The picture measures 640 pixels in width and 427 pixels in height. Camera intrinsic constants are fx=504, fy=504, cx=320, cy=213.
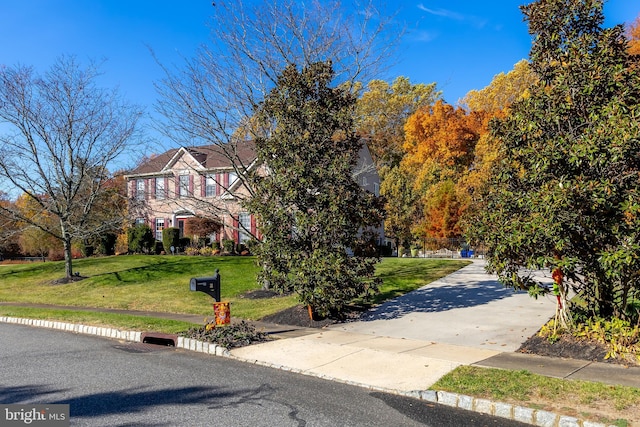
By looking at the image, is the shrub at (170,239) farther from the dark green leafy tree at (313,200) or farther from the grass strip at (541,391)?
the grass strip at (541,391)

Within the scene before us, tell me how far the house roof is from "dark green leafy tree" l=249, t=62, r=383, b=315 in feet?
16.2

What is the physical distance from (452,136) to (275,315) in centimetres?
3468

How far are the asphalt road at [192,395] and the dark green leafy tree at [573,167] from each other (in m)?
3.44

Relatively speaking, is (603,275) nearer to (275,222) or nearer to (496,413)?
(496,413)

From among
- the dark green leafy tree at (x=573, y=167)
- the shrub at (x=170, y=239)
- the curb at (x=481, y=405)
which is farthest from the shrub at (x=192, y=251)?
the dark green leafy tree at (x=573, y=167)


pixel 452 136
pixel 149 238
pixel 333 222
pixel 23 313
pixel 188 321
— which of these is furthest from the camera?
pixel 452 136

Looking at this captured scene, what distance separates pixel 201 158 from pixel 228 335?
86.9 ft

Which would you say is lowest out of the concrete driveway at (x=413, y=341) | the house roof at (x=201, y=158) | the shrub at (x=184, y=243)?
the concrete driveway at (x=413, y=341)

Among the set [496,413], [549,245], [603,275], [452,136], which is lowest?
[496,413]

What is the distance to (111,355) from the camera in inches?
346

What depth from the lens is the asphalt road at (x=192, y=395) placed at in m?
5.30

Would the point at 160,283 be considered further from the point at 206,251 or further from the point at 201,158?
the point at 201,158

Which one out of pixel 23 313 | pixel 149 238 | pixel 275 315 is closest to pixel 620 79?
pixel 275 315

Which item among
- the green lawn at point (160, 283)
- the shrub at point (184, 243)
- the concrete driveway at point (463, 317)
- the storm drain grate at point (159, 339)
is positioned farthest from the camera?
the shrub at point (184, 243)
